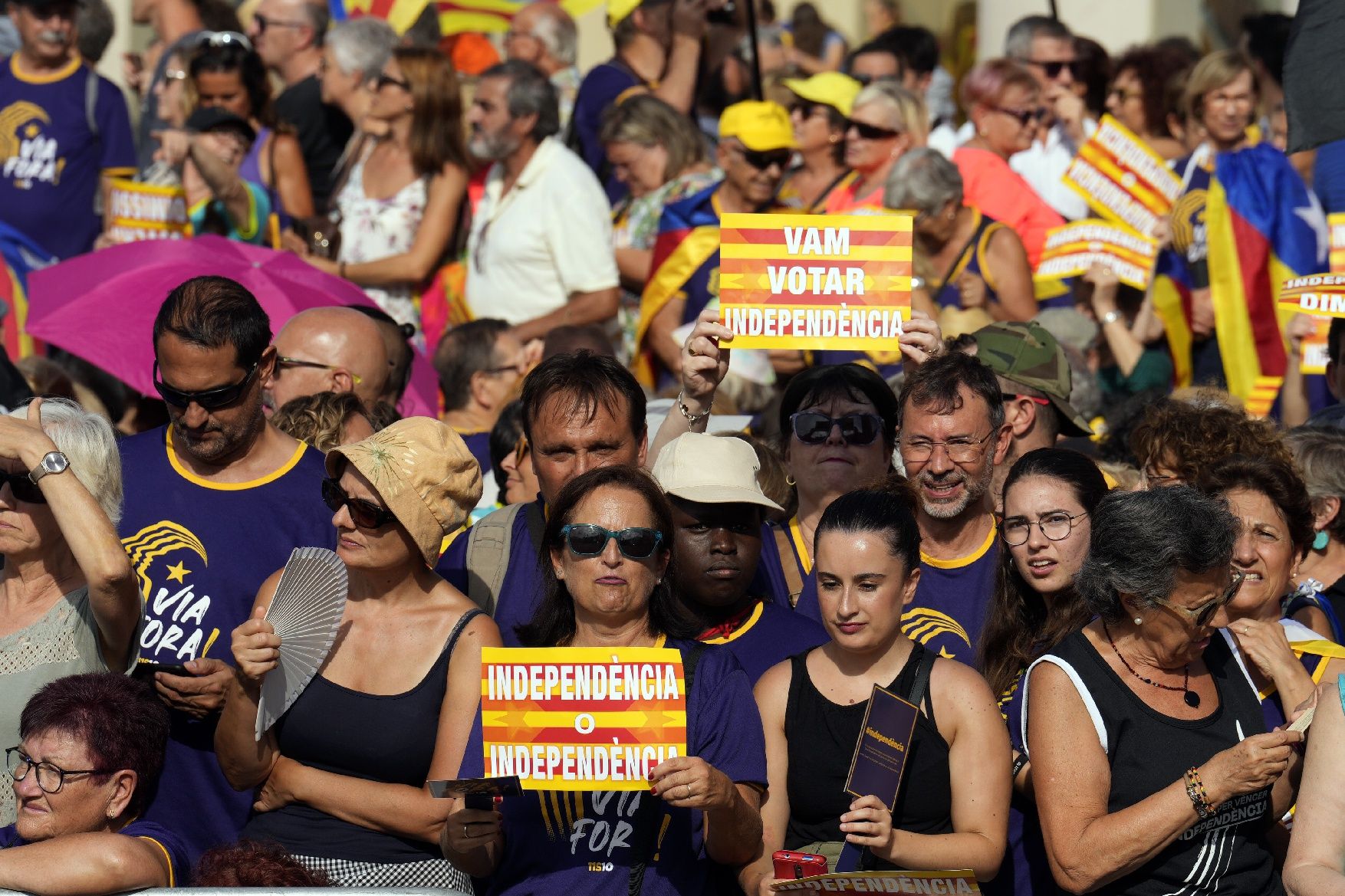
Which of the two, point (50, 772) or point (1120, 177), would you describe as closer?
point (50, 772)

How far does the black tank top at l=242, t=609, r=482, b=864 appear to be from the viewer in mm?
4430

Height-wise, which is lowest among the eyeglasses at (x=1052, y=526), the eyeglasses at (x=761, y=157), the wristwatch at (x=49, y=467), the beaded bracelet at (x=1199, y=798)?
the beaded bracelet at (x=1199, y=798)

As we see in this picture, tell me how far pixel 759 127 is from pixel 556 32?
8.20 ft

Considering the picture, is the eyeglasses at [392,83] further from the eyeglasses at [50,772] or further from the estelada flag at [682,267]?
the eyeglasses at [50,772]

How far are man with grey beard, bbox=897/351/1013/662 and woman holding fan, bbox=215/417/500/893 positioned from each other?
1.26 meters

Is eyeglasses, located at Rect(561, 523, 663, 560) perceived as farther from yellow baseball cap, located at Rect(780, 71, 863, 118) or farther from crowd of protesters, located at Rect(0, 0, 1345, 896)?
yellow baseball cap, located at Rect(780, 71, 863, 118)

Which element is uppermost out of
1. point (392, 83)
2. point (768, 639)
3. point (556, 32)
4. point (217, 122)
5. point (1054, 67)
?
point (556, 32)

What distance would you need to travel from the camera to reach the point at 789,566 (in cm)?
525

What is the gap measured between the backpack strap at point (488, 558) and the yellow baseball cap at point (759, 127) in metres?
3.67

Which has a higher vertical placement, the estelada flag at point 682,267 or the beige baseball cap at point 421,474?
the estelada flag at point 682,267

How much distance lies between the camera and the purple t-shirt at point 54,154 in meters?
9.18

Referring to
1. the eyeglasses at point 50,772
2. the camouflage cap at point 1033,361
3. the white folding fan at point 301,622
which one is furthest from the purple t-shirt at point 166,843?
the camouflage cap at point 1033,361

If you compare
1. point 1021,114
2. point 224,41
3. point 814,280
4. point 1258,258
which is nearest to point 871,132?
point 1021,114

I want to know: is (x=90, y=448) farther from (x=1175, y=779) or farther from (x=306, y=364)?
(x=1175, y=779)
